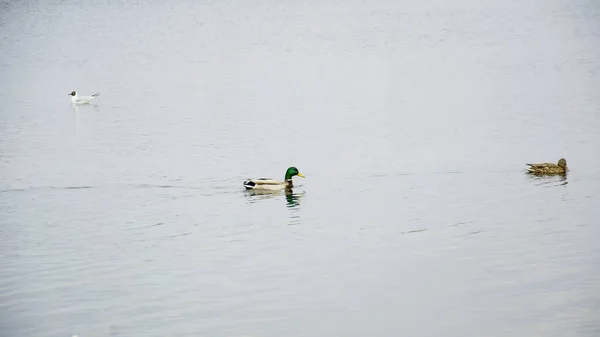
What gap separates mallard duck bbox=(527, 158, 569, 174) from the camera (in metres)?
22.5

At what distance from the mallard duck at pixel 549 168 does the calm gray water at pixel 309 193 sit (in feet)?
0.86

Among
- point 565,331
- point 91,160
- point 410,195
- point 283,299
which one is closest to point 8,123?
point 91,160

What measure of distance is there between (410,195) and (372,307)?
757cm

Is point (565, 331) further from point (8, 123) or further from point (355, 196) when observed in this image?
point (8, 123)

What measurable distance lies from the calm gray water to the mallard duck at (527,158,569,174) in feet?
0.86

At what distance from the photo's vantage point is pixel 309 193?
21859mm

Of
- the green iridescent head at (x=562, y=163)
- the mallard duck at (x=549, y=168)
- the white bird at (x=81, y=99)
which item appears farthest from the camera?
the white bird at (x=81, y=99)

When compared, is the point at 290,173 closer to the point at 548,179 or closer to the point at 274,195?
the point at 274,195

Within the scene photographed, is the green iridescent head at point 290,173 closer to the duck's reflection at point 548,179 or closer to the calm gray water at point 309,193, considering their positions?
the calm gray water at point 309,193

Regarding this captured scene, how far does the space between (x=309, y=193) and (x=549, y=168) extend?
5314 mm

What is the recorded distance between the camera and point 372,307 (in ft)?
45.1

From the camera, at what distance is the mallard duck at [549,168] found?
2248 centimetres

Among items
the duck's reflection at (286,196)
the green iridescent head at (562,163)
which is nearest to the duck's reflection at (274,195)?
the duck's reflection at (286,196)

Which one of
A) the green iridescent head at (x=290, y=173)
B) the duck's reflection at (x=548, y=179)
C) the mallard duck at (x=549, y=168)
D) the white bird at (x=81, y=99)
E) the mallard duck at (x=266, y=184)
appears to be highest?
the white bird at (x=81, y=99)
